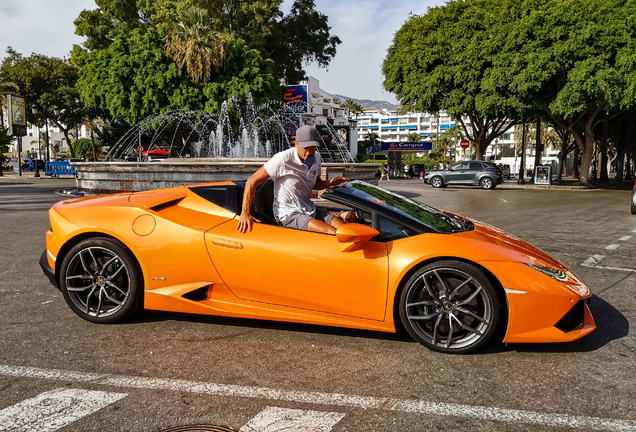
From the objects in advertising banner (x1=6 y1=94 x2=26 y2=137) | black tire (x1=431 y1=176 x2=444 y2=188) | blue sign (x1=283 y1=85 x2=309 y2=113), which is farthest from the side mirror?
blue sign (x1=283 y1=85 x2=309 y2=113)

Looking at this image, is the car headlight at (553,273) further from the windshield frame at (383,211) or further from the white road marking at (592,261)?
the white road marking at (592,261)

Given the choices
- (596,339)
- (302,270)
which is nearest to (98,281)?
(302,270)

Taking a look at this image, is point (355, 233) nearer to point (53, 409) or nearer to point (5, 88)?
→ point (53, 409)

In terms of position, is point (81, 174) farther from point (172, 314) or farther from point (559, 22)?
point (559, 22)

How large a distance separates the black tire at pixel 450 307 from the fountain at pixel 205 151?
167cm

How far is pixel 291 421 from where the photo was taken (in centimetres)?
248

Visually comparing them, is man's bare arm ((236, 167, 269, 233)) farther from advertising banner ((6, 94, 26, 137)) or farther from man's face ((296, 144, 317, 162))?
advertising banner ((6, 94, 26, 137))

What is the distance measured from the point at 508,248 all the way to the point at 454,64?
27083mm

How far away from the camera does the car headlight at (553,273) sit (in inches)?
130

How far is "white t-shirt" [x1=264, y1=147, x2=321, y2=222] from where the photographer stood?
3.99 metres

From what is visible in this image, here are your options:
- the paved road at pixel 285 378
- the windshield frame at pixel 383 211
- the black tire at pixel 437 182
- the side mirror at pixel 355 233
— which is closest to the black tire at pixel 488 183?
the black tire at pixel 437 182

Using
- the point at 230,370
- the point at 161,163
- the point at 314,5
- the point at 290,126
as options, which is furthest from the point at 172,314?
the point at 290,126

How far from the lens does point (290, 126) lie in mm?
51531

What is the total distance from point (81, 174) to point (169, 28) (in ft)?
66.2
